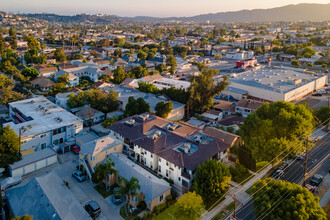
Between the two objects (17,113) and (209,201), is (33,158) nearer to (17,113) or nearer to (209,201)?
(17,113)

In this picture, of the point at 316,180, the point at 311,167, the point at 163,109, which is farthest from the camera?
the point at 163,109

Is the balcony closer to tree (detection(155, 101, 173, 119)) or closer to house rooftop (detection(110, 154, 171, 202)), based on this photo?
house rooftop (detection(110, 154, 171, 202))

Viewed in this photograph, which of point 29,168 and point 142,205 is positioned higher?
A: point 29,168

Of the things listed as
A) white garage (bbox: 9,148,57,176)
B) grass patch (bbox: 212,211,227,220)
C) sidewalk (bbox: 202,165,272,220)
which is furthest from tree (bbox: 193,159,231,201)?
white garage (bbox: 9,148,57,176)

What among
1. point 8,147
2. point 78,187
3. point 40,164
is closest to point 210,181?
point 78,187

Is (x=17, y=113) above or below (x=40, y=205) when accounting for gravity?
above

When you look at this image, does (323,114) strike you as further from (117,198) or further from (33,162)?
(33,162)

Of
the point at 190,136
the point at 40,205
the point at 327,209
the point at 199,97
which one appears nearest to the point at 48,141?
the point at 40,205
